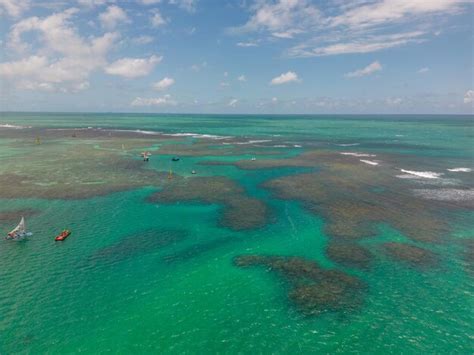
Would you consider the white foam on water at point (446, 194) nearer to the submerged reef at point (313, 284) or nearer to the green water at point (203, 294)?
the green water at point (203, 294)

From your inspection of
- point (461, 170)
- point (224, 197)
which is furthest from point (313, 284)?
point (461, 170)

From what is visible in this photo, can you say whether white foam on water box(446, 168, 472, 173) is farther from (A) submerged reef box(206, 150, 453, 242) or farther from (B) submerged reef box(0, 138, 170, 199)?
(B) submerged reef box(0, 138, 170, 199)

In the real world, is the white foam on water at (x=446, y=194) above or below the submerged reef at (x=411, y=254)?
above

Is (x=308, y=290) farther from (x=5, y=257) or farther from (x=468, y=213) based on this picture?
(x=468, y=213)

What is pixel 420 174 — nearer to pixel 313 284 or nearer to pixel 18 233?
pixel 313 284

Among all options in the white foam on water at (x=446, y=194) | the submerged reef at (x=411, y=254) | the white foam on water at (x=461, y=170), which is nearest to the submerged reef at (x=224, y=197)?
the submerged reef at (x=411, y=254)

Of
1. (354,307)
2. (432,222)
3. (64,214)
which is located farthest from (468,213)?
Answer: (64,214)
